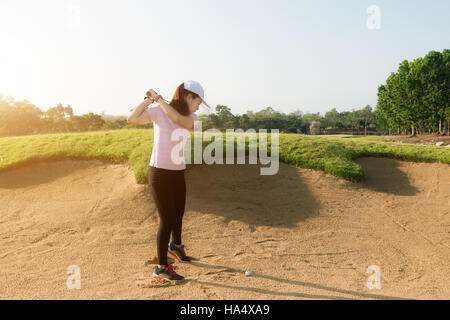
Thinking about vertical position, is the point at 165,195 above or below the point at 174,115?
below

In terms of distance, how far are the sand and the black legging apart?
2.38 ft

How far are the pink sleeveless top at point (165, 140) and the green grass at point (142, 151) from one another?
4903 millimetres

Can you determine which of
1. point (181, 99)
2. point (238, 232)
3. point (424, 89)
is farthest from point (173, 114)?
point (424, 89)

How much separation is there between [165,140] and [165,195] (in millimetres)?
788

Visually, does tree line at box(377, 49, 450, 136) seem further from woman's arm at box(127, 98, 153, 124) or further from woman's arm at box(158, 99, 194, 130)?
woman's arm at box(127, 98, 153, 124)

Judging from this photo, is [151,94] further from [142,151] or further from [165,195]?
[142,151]

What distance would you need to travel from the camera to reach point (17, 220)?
7.93 meters

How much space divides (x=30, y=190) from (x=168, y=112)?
7.43 m

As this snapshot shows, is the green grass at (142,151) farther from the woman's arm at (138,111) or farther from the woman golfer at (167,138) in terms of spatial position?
the woman's arm at (138,111)

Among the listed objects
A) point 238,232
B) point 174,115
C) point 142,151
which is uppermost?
point 174,115

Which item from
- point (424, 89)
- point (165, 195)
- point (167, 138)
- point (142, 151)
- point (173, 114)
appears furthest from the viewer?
point (424, 89)

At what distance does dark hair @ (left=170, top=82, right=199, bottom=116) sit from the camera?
4457 mm

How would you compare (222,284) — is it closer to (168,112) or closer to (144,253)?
(144,253)

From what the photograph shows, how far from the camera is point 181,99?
447 cm
